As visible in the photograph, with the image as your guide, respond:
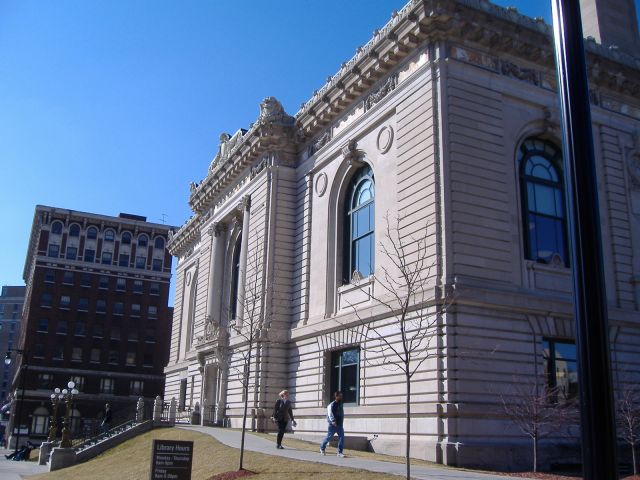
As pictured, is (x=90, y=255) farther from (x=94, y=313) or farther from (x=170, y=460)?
(x=170, y=460)

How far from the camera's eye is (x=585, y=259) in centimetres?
508

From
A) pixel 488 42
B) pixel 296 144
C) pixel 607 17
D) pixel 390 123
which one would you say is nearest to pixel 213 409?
pixel 296 144

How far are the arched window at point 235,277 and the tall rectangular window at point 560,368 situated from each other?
22129mm

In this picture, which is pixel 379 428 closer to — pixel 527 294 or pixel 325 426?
pixel 325 426

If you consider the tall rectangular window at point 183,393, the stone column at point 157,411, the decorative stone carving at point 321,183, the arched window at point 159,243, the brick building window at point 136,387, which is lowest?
the stone column at point 157,411

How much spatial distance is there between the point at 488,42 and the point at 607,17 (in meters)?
11.0

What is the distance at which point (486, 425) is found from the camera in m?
23.7

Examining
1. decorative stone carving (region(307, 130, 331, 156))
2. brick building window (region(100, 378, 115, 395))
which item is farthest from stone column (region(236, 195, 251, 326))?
brick building window (region(100, 378, 115, 395))

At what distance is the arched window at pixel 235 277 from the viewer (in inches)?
1740

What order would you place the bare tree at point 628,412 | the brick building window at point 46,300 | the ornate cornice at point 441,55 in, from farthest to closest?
the brick building window at point 46,300, the ornate cornice at point 441,55, the bare tree at point 628,412

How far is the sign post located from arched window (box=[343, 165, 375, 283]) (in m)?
17.3

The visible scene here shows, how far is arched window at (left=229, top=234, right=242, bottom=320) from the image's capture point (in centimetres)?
4419

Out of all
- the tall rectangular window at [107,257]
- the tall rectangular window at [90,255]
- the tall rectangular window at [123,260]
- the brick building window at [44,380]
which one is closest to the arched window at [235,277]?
the brick building window at [44,380]

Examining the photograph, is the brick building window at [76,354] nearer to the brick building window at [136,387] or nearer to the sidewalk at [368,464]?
the brick building window at [136,387]
